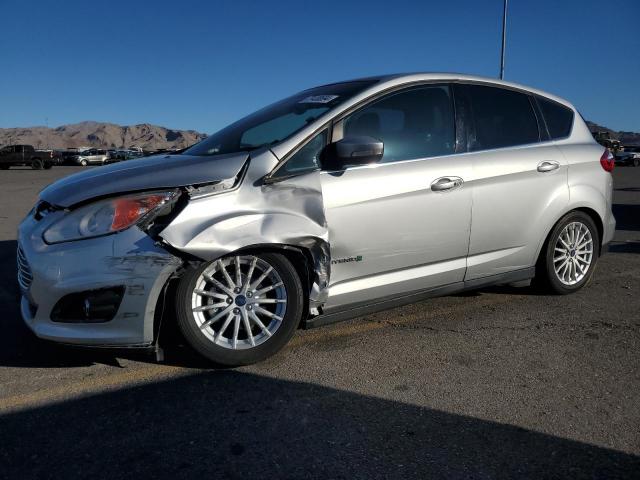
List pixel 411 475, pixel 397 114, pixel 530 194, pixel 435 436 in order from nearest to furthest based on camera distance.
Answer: pixel 411 475, pixel 435 436, pixel 397 114, pixel 530 194


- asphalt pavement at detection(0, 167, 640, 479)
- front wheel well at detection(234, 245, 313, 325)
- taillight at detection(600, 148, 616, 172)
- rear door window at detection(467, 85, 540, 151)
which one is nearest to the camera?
asphalt pavement at detection(0, 167, 640, 479)

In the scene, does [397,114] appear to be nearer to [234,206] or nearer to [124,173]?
[234,206]

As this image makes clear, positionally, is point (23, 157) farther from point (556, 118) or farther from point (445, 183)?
point (445, 183)

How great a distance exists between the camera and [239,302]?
123 inches

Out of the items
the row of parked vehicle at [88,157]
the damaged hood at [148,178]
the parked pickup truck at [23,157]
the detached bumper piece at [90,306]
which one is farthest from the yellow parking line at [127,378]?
the row of parked vehicle at [88,157]

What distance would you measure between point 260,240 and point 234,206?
24 centimetres

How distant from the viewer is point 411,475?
211 cm

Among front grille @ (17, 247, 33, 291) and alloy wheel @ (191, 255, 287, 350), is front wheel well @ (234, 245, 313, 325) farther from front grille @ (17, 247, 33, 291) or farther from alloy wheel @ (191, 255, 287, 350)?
front grille @ (17, 247, 33, 291)

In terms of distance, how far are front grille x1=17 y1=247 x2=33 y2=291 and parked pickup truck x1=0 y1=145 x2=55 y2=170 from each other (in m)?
38.1

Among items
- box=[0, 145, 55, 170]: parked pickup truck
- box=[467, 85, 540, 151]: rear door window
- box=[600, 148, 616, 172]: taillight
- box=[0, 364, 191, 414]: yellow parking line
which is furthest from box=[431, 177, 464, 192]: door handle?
box=[0, 145, 55, 170]: parked pickup truck

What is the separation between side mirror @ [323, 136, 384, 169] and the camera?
10.5 ft

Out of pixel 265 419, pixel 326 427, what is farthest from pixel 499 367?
pixel 265 419

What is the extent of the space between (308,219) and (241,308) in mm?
640

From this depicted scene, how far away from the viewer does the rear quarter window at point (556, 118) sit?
4445 mm
